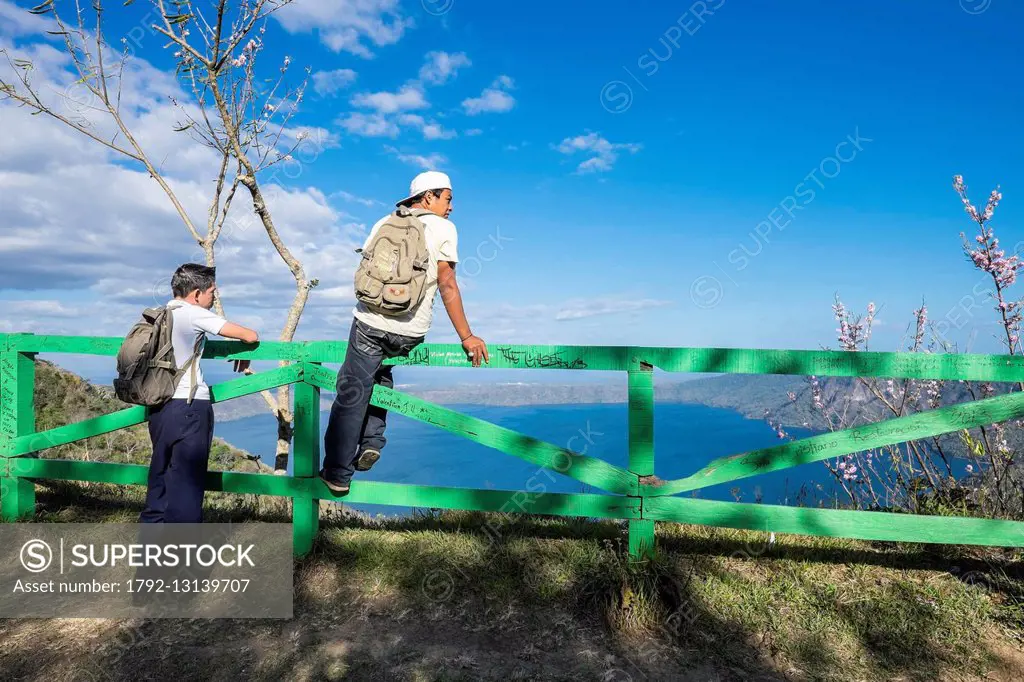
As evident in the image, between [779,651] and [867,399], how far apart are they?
384 centimetres

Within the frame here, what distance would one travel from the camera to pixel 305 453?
13.1 ft

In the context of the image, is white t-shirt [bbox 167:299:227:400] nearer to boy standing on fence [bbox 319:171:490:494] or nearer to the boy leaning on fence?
the boy leaning on fence

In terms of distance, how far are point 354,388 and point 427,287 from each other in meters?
0.80

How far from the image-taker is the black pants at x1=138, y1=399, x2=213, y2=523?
3713mm

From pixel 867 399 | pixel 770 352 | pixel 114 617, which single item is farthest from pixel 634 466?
pixel 867 399

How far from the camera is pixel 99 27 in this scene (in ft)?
20.4

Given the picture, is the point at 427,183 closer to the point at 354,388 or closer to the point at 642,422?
the point at 354,388

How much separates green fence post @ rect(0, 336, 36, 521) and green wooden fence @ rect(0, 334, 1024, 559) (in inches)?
61.9

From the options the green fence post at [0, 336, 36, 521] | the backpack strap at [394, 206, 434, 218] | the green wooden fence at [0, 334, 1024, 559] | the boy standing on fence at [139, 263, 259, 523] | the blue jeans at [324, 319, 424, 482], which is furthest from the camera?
the green fence post at [0, 336, 36, 521]

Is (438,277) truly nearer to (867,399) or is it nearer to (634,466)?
(634,466)

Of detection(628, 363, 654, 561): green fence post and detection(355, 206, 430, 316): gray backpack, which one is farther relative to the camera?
detection(628, 363, 654, 561): green fence post

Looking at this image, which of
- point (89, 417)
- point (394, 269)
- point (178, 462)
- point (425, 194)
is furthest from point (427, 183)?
point (89, 417)

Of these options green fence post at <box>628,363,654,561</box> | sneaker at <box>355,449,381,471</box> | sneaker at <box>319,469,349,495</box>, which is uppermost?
green fence post at <box>628,363,654,561</box>

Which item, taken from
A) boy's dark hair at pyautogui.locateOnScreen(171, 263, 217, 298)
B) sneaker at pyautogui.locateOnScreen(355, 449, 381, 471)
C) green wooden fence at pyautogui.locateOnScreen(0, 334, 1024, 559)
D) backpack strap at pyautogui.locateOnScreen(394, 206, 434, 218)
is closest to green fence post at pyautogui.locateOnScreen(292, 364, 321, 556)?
green wooden fence at pyautogui.locateOnScreen(0, 334, 1024, 559)
